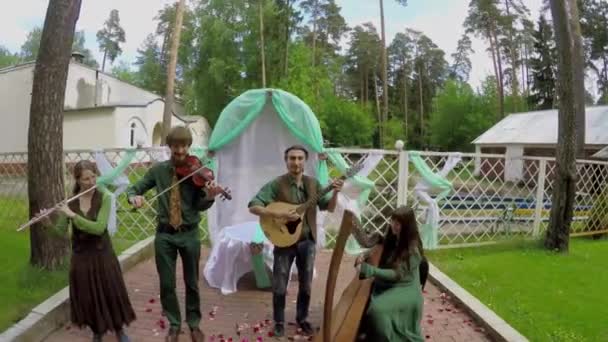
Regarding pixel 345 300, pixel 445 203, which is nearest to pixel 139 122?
pixel 445 203

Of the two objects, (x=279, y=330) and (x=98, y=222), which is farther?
(x=279, y=330)

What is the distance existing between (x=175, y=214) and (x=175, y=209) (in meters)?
0.04

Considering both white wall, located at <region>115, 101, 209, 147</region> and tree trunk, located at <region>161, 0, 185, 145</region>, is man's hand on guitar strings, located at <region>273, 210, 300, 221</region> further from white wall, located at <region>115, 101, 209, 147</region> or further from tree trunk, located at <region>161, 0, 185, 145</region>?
white wall, located at <region>115, 101, 209, 147</region>

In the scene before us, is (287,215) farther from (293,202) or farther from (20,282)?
(20,282)

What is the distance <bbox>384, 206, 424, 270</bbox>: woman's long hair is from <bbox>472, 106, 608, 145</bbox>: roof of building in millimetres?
18456

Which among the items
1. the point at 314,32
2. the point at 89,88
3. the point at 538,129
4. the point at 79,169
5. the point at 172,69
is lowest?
the point at 79,169

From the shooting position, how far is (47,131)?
5277 mm

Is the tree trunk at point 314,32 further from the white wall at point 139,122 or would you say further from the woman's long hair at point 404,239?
the woman's long hair at point 404,239

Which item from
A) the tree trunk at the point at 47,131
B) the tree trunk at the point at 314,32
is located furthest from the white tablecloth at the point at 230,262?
the tree trunk at the point at 314,32

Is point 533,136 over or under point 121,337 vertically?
over

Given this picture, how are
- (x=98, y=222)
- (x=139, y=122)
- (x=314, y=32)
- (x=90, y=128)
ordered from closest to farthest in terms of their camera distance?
1. (x=98, y=222)
2. (x=90, y=128)
3. (x=139, y=122)
4. (x=314, y=32)

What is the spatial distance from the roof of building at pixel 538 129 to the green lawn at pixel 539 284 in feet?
44.5

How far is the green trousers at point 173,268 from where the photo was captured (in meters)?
3.63

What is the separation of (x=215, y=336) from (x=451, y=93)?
37192 mm
